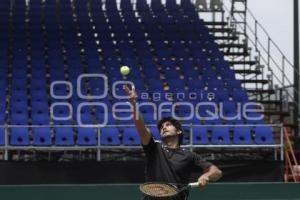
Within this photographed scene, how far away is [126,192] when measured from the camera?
1147 centimetres

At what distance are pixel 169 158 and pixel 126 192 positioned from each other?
6462 millimetres

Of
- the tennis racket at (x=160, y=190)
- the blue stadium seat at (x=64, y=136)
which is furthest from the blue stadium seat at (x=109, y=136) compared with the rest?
the tennis racket at (x=160, y=190)

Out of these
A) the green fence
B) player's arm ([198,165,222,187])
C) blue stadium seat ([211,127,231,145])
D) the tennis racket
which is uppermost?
player's arm ([198,165,222,187])

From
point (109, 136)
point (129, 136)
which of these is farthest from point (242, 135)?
point (109, 136)

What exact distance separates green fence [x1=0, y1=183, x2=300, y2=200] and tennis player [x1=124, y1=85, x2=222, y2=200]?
20.6ft

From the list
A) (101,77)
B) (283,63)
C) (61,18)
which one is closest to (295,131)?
(283,63)

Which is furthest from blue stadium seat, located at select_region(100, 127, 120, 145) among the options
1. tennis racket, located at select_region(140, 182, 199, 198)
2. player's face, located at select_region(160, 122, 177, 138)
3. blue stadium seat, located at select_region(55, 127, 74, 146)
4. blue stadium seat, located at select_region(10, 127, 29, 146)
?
tennis racket, located at select_region(140, 182, 199, 198)

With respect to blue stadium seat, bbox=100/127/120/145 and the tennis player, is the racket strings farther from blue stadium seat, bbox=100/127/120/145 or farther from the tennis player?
blue stadium seat, bbox=100/127/120/145

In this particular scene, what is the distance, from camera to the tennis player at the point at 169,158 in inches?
199

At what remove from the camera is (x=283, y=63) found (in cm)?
2038

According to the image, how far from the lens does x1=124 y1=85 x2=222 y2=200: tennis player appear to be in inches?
199

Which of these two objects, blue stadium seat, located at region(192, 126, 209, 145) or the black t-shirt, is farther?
blue stadium seat, located at region(192, 126, 209, 145)

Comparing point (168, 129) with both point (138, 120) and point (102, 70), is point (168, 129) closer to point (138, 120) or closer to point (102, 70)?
point (138, 120)

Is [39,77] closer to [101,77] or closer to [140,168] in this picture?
[101,77]
